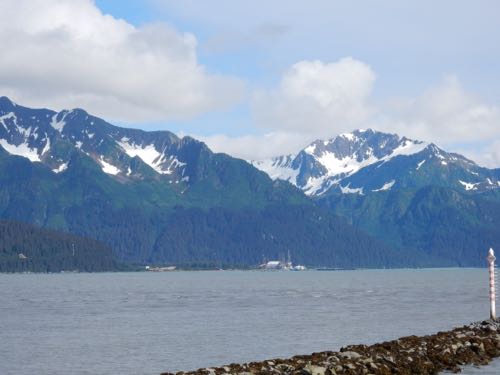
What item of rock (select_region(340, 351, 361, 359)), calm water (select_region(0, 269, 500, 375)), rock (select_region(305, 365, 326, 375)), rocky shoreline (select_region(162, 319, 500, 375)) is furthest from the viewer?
calm water (select_region(0, 269, 500, 375))

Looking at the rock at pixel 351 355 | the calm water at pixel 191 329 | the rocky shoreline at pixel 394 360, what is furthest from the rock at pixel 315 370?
the calm water at pixel 191 329

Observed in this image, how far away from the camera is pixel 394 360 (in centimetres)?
6169

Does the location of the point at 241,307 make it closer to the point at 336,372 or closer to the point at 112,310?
the point at 112,310

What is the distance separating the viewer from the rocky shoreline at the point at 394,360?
191 ft

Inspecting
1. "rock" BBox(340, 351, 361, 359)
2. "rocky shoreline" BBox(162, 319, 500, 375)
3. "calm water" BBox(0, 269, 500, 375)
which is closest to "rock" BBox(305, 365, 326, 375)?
"rocky shoreline" BBox(162, 319, 500, 375)

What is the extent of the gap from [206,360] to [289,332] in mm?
23295

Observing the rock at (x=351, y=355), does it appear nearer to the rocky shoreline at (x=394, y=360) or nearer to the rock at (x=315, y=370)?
the rocky shoreline at (x=394, y=360)

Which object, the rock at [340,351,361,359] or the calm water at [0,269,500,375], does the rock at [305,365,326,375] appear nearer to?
the rock at [340,351,361,359]

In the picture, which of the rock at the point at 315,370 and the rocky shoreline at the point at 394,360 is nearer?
the rock at the point at 315,370

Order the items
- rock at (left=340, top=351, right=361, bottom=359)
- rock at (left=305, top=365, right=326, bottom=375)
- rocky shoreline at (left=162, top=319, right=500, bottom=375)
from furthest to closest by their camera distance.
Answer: rock at (left=340, top=351, right=361, bottom=359) < rocky shoreline at (left=162, top=319, right=500, bottom=375) < rock at (left=305, top=365, right=326, bottom=375)

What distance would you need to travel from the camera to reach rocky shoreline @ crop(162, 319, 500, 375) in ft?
191

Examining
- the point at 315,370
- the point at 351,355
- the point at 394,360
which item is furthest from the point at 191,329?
the point at 315,370

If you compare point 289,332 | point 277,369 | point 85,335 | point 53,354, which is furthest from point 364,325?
point 277,369

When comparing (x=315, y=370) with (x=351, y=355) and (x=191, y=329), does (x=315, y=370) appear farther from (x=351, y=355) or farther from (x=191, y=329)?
(x=191, y=329)
